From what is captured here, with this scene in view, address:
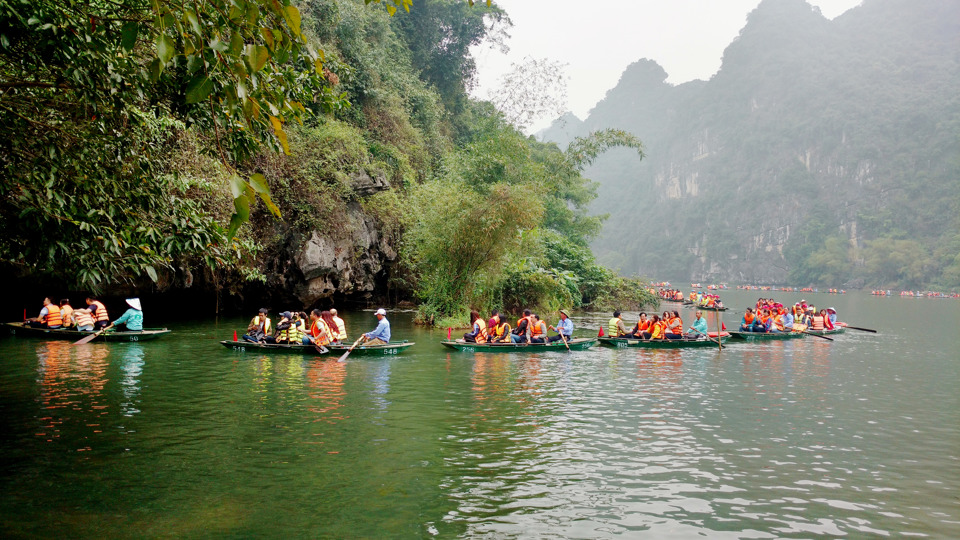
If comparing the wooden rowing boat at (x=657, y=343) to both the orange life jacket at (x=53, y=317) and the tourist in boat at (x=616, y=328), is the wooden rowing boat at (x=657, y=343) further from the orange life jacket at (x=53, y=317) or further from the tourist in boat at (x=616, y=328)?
the orange life jacket at (x=53, y=317)

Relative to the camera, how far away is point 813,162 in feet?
359

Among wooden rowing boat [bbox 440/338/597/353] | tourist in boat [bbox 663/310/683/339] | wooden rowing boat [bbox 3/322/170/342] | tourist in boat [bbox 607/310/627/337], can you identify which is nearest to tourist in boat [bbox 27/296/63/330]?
wooden rowing boat [bbox 3/322/170/342]

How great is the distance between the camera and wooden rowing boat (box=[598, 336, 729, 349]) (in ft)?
61.6

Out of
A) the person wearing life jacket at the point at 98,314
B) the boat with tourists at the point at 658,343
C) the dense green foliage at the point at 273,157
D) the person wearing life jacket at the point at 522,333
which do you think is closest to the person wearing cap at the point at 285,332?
the dense green foliage at the point at 273,157

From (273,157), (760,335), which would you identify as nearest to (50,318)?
(273,157)

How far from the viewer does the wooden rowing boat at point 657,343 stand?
61.6ft

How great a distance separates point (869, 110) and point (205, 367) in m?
115

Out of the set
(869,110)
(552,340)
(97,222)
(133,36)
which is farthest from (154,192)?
(869,110)

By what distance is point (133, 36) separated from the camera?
2633 mm

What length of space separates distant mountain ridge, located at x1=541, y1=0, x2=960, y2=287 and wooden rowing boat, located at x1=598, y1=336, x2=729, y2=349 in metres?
71.7

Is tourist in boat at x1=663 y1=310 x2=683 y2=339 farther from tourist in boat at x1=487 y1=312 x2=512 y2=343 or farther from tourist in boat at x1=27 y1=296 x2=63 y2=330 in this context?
tourist in boat at x1=27 y1=296 x2=63 y2=330

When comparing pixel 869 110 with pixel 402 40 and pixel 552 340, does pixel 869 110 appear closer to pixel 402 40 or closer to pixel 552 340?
pixel 402 40

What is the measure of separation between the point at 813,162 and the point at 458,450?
118307mm

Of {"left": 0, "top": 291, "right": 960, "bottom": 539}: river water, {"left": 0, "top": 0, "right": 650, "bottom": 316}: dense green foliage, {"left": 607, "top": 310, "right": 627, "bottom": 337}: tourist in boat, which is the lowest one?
{"left": 0, "top": 291, "right": 960, "bottom": 539}: river water
